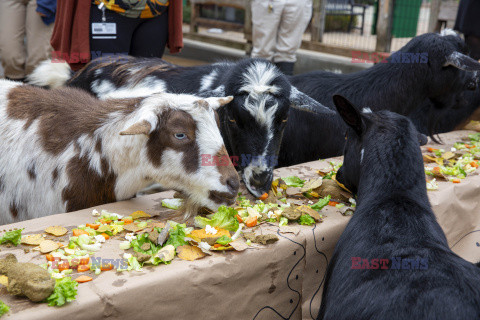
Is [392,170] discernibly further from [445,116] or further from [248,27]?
[248,27]

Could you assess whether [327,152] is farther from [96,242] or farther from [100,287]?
[100,287]

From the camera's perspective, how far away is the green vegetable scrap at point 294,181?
9.71 ft

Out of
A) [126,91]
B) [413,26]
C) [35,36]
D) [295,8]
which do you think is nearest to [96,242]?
[126,91]

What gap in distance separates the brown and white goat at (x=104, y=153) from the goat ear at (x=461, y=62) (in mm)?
2026

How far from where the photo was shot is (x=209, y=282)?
6.57 feet

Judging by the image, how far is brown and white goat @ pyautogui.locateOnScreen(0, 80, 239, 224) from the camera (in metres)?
2.48

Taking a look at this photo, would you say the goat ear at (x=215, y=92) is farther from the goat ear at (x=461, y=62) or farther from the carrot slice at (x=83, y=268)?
the goat ear at (x=461, y=62)

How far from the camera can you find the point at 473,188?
3082 millimetres

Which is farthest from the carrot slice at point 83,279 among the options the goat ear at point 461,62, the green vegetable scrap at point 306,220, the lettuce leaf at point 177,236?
the goat ear at point 461,62

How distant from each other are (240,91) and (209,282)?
143cm

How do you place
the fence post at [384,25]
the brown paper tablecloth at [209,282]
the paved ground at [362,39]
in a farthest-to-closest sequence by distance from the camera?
the paved ground at [362,39] → the fence post at [384,25] → the brown paper tablecloth at [209,282]

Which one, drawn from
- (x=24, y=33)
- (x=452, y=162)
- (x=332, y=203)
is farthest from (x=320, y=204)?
(x=24, y=33)

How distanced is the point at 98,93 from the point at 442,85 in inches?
105

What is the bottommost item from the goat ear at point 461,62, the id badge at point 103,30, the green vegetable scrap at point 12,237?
the green vegetable scrap at point 12,237
